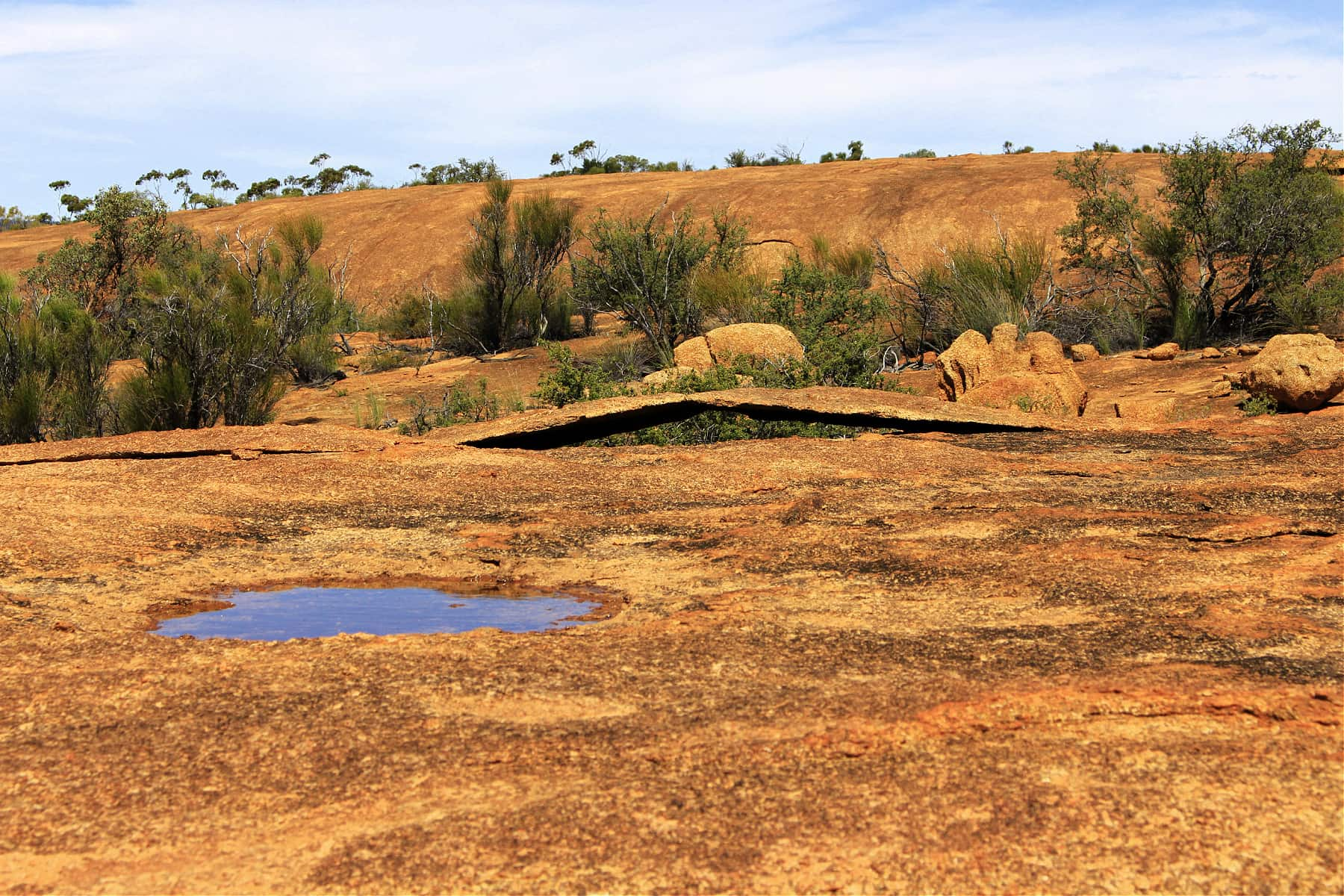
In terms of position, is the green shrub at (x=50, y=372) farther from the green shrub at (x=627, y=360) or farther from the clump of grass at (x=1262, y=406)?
the clump of grass at (x=1262, y=406)

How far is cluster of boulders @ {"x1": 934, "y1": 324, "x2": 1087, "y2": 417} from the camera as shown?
1094 centimetres

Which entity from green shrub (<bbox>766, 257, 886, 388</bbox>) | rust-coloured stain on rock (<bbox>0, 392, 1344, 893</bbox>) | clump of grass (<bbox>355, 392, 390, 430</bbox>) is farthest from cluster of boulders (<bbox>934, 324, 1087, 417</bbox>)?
clump of grass (<bbox>355, 392, 390, 430</bbox>)

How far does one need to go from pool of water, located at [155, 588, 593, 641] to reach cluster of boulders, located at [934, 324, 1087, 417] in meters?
6.67

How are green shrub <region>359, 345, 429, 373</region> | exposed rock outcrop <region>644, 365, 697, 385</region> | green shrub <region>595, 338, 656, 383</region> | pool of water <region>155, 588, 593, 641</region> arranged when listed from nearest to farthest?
pool of water <region>155, 588, 593, 641</region> < exposed rock outcrop <region>644, 365, 697, 385</region> < green shrub <region>595, 338, 656, 383</region> < green shrub <region>359, 345, 429, 373</region>

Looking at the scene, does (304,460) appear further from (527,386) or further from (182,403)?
(527,386)

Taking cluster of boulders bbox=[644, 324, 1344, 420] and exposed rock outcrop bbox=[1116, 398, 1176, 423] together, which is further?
exposed rock outcrop bbox=[1116, 398, 1176, 423]

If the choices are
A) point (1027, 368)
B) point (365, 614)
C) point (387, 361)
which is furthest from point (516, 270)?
point (365, 614)

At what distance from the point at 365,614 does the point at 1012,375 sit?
776 centimetres

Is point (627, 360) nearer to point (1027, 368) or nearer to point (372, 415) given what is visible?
point (372, 415)

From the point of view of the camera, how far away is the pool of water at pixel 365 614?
4.92 m

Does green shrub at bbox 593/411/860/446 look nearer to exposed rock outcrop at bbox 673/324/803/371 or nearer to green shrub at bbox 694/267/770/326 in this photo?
exposed rock outcrop at bbox 673/324/803/371

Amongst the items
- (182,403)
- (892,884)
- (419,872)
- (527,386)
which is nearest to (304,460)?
(182,403)

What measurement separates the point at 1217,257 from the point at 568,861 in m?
18.1

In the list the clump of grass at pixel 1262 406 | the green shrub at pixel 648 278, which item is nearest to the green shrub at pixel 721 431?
the clump of grass at pixel 1262 406
